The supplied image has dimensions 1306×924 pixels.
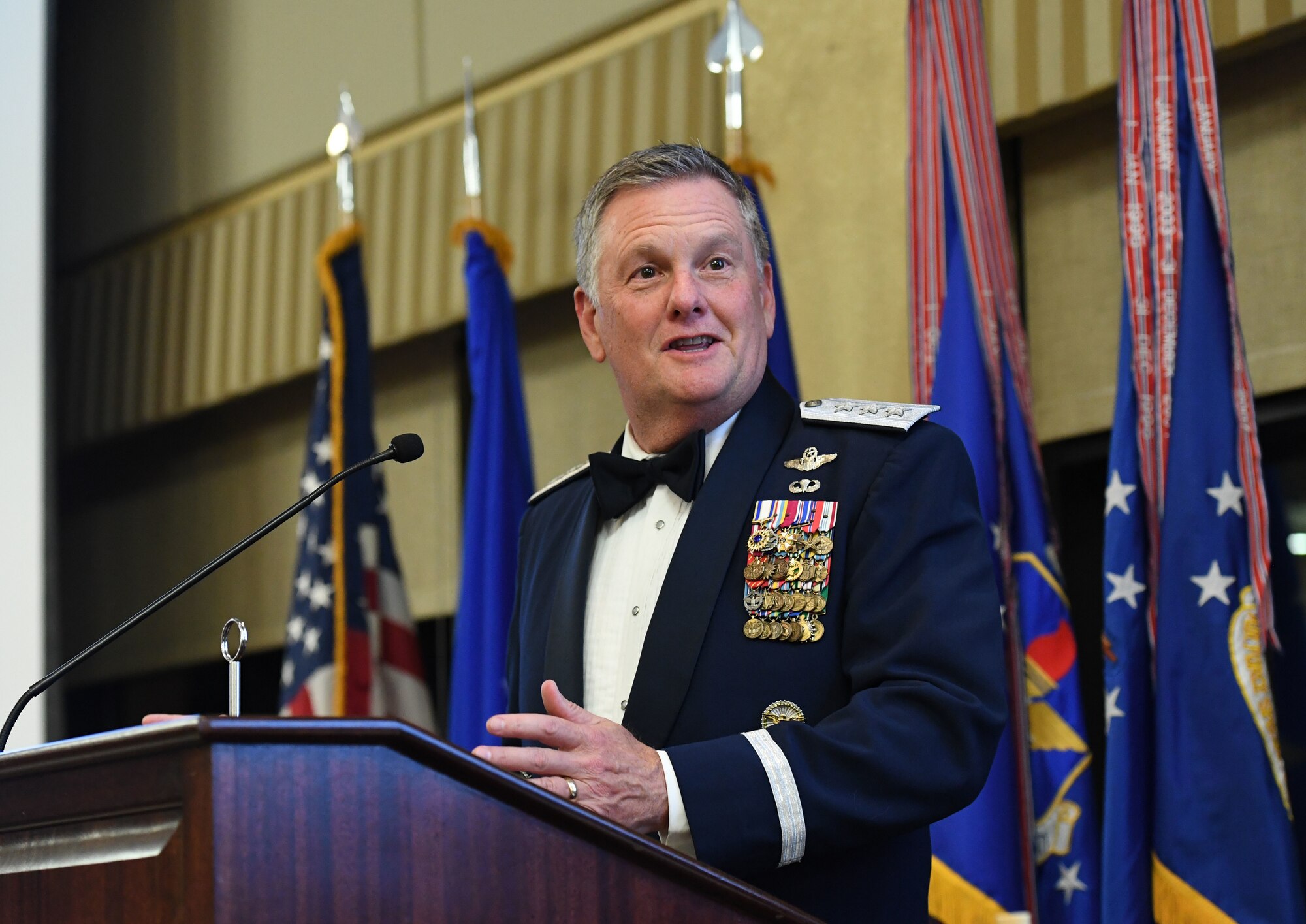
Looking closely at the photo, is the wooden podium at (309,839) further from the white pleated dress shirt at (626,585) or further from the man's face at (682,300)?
the man's face at (682,300)

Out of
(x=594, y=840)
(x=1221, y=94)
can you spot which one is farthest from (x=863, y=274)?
(x=594, y=840)

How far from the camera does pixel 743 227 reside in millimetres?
1860

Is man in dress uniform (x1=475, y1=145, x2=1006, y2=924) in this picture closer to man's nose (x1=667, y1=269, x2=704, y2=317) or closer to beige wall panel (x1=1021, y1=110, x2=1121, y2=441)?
man's nose (x1=667, y1=269, x2=704, y2=317)

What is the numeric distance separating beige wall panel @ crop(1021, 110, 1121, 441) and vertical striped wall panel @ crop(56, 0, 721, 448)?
89 cm

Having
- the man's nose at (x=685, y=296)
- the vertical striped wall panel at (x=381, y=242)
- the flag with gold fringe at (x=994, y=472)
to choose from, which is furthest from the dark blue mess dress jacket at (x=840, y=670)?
the vertical striped wall panel at (x=381, y=242)

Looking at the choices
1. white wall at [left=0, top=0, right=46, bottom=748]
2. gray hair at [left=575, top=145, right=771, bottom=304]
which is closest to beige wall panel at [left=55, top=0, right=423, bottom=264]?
white wall at [left=0, top=0, right=46, bottom=748]

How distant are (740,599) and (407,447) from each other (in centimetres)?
39

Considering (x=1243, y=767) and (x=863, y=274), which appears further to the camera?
(x=863, y=274)

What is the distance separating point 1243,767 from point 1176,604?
0.87 feet

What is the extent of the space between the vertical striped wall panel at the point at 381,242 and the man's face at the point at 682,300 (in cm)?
199

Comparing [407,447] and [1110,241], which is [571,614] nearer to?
[407,447]

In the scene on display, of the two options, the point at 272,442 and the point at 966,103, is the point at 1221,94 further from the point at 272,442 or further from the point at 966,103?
the point at 272,442

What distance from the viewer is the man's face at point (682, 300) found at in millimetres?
1784

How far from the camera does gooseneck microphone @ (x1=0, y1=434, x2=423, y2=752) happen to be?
1.45 meters
